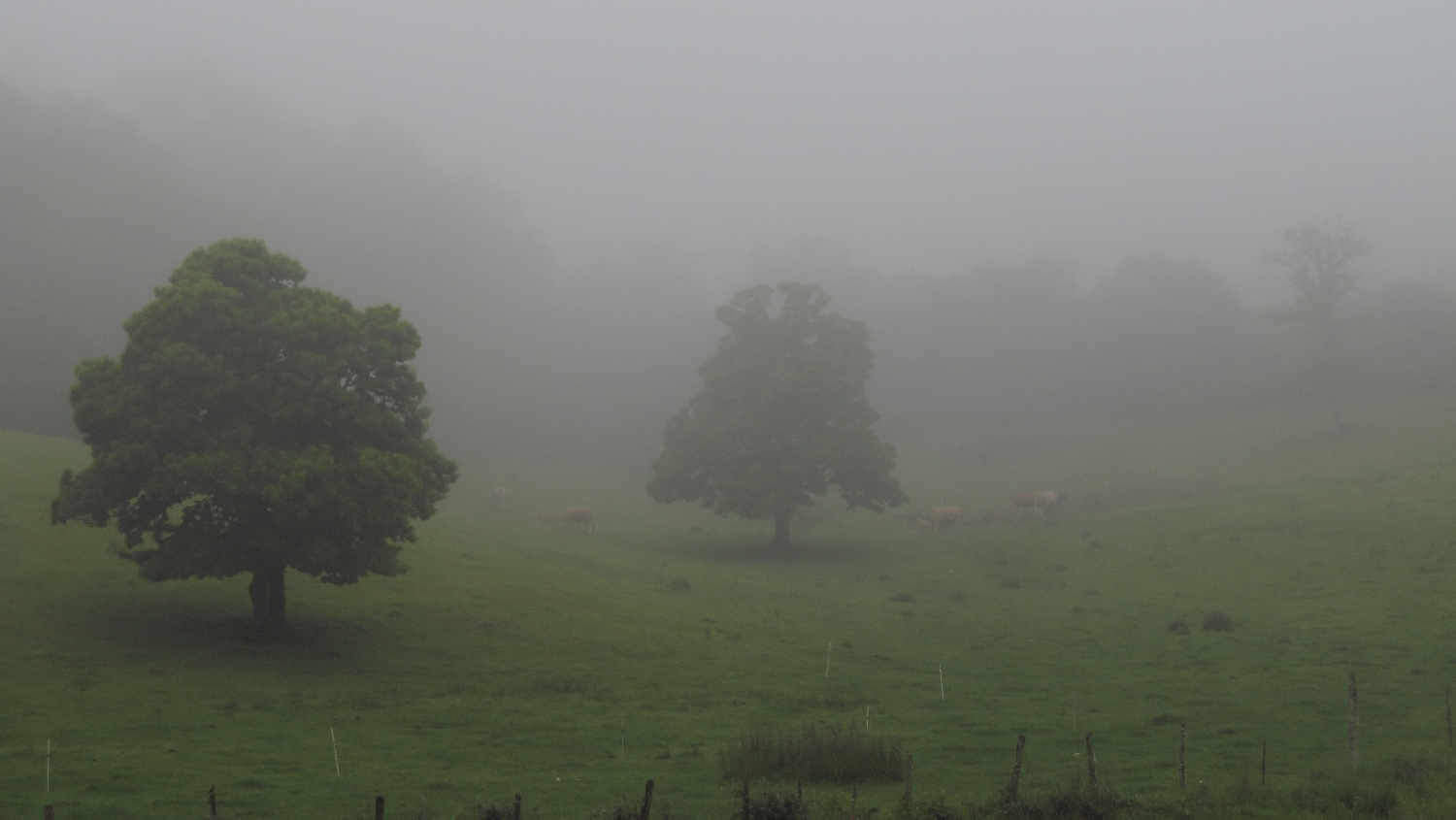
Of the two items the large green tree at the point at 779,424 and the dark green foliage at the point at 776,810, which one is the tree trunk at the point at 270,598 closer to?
the dark green foliage at the point at 776,810

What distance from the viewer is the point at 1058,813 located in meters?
12.4

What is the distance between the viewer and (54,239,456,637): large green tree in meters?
22.2

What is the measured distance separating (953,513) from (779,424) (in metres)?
12.4

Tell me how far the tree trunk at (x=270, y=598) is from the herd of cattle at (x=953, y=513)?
31504 millimetres

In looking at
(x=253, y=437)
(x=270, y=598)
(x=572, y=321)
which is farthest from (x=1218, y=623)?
(x=572, y=321)

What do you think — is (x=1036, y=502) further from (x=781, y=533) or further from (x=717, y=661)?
(x=717, y=661)

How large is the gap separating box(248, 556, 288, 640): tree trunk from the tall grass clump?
1362 cm

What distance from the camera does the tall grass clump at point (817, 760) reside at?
15695 millimetres

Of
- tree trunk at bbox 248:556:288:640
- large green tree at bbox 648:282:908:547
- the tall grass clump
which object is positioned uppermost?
large green tree at bbox 648:282:908:547

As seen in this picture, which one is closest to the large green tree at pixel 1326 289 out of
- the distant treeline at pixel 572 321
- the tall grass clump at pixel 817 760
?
the distant treeline at pixel 572 321

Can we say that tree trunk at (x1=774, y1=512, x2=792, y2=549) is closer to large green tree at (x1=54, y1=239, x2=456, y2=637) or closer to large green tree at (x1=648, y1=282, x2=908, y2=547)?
large green tree at (x1=648, y1=282, x2=908, y2=547)

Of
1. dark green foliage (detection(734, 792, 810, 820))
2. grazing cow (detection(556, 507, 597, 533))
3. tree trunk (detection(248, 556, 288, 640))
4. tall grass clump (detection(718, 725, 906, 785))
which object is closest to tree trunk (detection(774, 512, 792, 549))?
grazing cow (detection(556, 507, 597, 533))

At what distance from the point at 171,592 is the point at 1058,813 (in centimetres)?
2473

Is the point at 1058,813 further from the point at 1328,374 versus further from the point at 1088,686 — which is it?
the point at 1328,374
